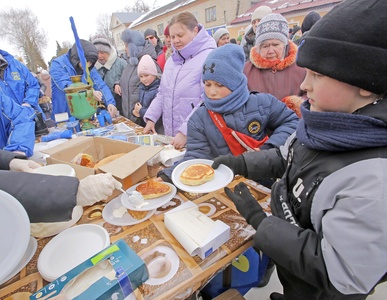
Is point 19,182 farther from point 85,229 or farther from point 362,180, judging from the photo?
point 362,180

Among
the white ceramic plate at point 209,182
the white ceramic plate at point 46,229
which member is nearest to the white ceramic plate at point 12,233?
the white ceramic plate at point 46,229

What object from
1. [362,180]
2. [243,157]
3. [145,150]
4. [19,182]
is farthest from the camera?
[145,150]

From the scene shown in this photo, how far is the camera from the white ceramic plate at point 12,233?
750mm

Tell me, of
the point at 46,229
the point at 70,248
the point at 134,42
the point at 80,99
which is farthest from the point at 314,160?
the point at 134,42

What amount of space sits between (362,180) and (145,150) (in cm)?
112

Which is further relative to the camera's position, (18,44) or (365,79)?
(18,44)

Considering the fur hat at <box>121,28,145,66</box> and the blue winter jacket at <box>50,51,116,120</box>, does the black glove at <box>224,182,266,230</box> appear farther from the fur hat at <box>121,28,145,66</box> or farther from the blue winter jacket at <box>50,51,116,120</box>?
the fur hat at <box>121,28,145,66</box>

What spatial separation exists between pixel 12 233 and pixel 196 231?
649mm

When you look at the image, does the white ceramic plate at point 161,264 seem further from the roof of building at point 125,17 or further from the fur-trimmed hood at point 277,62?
the roof of building at point 125,17

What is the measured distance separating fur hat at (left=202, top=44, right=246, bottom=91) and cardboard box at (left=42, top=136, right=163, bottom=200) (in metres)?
0.60

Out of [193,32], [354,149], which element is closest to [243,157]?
[354,149]

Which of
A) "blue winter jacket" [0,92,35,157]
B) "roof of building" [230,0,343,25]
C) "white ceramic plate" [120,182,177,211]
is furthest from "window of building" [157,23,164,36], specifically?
"white ceramic plate" [120,182,177,211]

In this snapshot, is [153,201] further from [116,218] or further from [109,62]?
[109,62]

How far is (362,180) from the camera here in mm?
654
